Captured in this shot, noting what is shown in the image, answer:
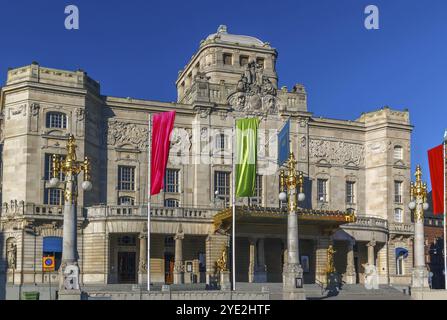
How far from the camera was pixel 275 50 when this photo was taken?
76.5 m

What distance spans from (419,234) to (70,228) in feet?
85.5

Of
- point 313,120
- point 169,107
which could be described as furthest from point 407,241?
point 169,107

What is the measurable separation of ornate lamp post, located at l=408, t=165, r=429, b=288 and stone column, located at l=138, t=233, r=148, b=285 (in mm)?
21641

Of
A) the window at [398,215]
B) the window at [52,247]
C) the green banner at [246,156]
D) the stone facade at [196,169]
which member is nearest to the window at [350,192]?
the stone facade at [196,169]

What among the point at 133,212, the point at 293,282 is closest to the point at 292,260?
the point at 293,282

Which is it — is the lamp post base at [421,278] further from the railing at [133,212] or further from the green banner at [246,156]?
the railing at [133,212]

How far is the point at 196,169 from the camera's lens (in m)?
66.8

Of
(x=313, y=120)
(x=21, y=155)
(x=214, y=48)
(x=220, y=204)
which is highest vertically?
(x=214, y=48)

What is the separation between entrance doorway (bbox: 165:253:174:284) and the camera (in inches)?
2455

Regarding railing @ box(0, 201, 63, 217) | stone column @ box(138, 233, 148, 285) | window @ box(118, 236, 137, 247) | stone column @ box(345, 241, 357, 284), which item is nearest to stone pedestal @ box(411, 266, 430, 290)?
stone column @ box(345, 241, 357, 284)

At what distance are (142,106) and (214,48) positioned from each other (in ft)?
40.1

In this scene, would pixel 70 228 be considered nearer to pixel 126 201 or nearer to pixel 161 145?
pixel 161 145

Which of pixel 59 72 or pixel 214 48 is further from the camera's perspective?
pixel 214 48
